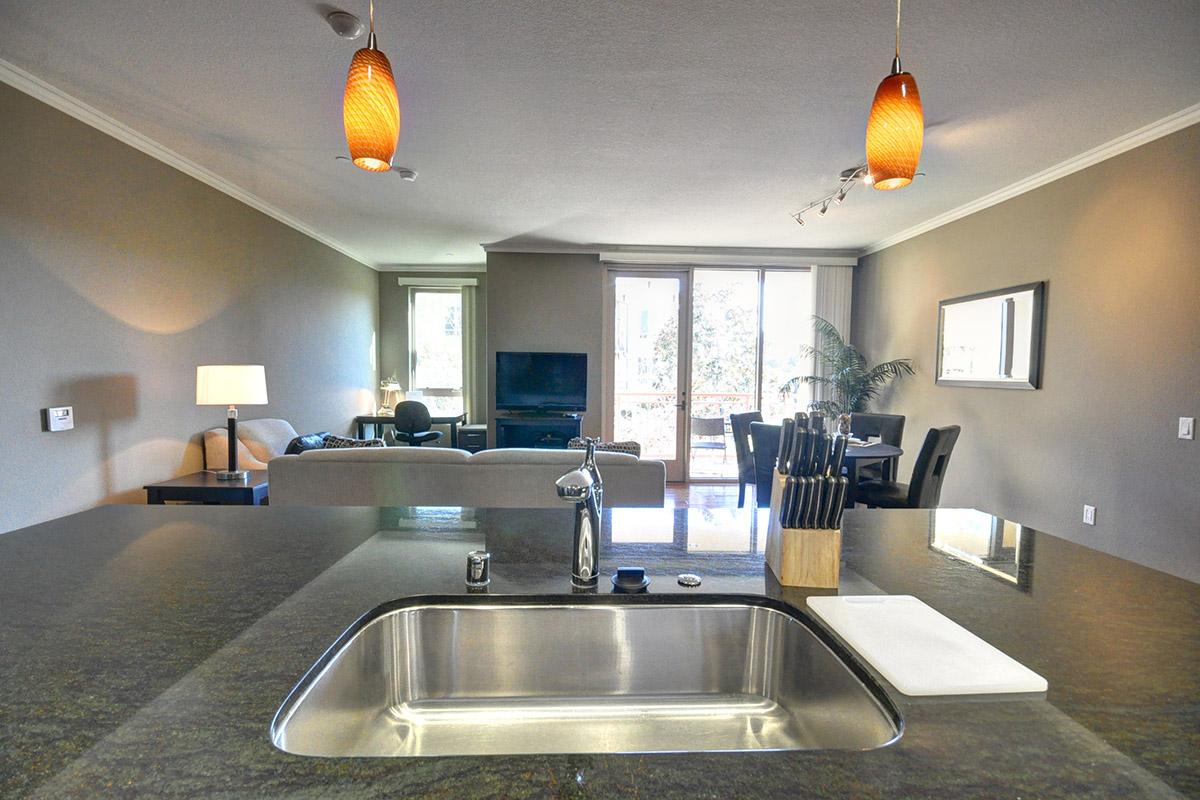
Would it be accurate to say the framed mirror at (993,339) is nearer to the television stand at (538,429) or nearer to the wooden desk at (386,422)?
the television stand at (538,429)

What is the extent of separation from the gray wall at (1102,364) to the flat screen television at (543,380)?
3.40 m

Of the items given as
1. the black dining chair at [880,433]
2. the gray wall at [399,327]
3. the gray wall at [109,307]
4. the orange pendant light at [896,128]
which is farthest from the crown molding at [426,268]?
the orange pendant light at [896,128]

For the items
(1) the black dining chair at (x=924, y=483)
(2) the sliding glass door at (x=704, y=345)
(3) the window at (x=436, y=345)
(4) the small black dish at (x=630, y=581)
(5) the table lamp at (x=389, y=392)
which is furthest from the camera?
(3) the window at (x=436, y=345)

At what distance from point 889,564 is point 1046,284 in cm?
357

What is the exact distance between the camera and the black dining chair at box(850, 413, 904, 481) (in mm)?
4180

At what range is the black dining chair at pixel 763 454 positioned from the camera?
3816mm

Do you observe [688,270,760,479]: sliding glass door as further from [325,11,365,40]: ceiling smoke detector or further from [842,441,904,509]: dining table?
[325,11,365,40]: ceiling smoke detector

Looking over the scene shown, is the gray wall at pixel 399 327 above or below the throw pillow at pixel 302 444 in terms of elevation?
above

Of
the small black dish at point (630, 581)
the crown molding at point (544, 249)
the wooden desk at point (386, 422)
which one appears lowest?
the wooden desk at point (386, 422)

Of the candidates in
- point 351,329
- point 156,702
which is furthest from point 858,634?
point 351,329

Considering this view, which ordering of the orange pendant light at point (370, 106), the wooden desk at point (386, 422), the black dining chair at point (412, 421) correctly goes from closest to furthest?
the orange pendant light at point (370, 106), the black dining chair at point (412, 421), the wooden desk at point (386, 422)

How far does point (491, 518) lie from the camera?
1.46 m

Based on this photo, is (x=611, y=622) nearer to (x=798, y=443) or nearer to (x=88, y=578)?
(x=798, y=443)

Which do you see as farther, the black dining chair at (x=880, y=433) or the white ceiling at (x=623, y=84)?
the black dining chair at (x=880, y=433)
